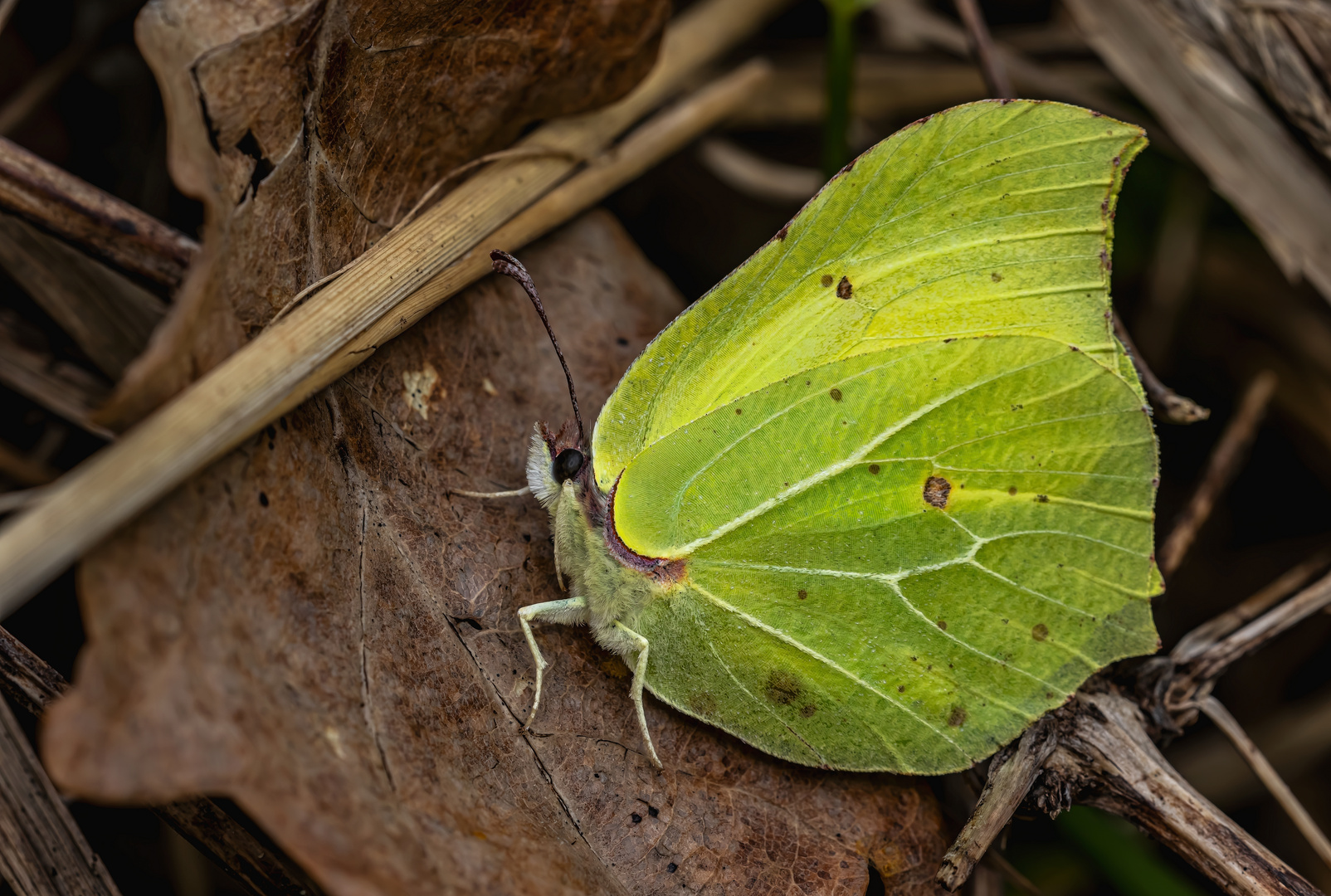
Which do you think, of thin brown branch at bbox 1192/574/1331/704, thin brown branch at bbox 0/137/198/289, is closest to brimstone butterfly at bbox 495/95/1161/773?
thin brown branch at bbox 1192/574/1331/704

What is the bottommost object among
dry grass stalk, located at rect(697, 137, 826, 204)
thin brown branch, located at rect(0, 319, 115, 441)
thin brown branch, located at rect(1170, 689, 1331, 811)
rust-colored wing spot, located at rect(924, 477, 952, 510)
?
thin brown branch, located at rect(1170, 689, 1331, 811)

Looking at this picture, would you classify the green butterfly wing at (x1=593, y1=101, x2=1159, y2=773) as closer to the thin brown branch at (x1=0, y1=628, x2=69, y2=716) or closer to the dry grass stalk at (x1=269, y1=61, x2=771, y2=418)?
the dry grass stalk at (x1=269, y1=61, x2=771, y2=418)

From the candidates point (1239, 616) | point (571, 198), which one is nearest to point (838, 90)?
point (571, 198)

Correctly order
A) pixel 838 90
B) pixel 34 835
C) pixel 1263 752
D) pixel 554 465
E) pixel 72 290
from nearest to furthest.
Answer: pixel 34 835 < pixel 554 465 < pixel 72 290 < pixel 838 90 < pixel 1263 752

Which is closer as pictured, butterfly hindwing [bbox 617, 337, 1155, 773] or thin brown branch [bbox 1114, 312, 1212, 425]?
butterfly hindwing [bbox 617, 337, 1155, 773]

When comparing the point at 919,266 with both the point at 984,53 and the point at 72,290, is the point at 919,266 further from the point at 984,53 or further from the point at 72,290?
the point at 72,290

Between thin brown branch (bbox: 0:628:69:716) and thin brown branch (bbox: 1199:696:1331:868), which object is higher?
thin brown branch (bbox: 0:628:69:716)
